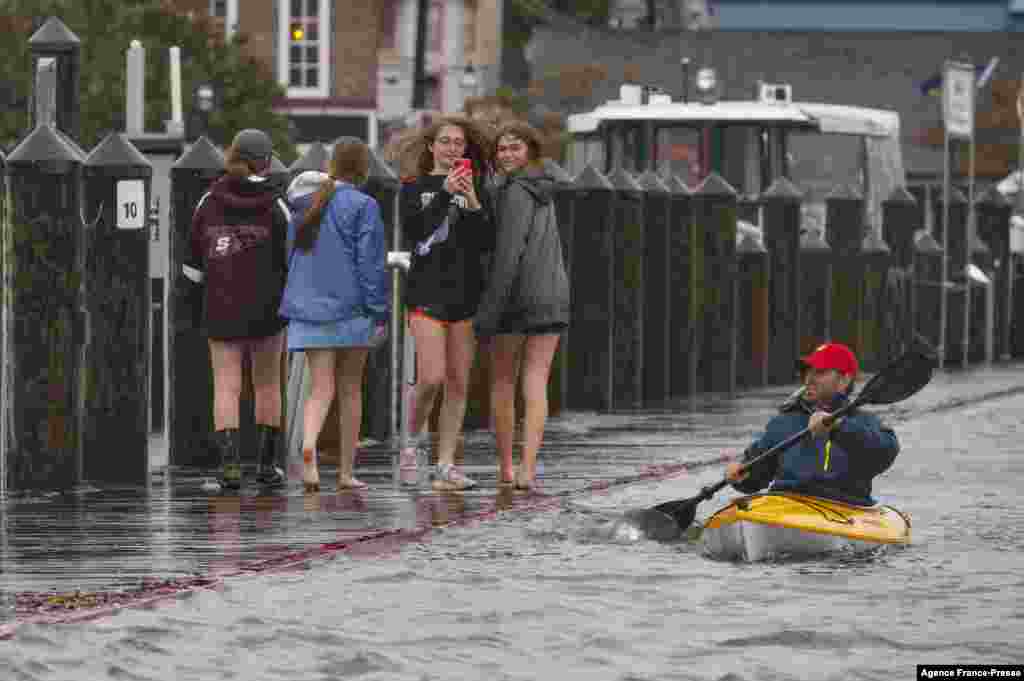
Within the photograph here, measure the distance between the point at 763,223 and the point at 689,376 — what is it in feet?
7.35

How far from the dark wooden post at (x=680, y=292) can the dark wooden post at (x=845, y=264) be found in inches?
131

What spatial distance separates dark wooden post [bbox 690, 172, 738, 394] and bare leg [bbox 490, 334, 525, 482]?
26.8ft

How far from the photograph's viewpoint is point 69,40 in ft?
64.5

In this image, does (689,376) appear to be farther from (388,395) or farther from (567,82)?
(567,82)

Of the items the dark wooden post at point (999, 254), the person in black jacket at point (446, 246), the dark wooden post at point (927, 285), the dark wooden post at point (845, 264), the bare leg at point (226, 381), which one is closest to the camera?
the person in black jacket at point (446, 246)

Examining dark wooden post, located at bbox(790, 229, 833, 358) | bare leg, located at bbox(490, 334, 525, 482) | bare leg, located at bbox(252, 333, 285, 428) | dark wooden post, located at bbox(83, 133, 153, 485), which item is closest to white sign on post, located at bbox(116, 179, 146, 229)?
dark wooden post, located at bbox(83, 133, 153, 485)

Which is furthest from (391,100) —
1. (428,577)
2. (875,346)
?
(428,577)

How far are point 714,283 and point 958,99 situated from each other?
724 cm

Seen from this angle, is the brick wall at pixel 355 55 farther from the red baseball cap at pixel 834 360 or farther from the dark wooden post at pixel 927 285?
the red baseball cap at pixel 834 360

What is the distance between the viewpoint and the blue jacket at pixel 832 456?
13.7 meters

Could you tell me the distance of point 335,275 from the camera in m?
15.9

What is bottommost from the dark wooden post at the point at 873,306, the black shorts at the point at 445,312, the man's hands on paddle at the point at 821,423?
the dark wooden post at the point at 873,306

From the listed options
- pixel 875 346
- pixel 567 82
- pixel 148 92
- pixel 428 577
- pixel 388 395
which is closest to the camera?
pixel 428 577

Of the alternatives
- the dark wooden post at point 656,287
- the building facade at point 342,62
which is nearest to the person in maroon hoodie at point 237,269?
the dark wooden post at point 656,287
